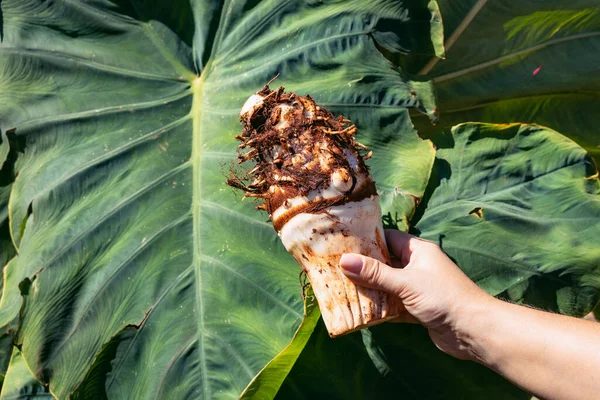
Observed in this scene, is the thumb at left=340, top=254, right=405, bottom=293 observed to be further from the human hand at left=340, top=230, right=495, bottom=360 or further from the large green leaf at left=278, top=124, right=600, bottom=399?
the large green leaf at left=278, top=124, right=600, bottom=399

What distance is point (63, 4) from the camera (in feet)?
5.65

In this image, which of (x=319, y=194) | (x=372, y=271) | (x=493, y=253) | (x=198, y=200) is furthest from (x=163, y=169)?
(x=493, y=253)

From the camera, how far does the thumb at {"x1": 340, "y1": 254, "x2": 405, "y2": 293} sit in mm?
1216

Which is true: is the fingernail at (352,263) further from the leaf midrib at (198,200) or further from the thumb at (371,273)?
the leaf midrib at (198,200)

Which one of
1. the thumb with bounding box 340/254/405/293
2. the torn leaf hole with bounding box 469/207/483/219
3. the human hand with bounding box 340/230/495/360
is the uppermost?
the thumb with bounding box 340/254/405/293

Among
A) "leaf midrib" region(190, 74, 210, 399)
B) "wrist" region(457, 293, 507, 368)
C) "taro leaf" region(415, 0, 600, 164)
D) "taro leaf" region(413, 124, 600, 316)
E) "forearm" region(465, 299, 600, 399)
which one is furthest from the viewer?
"taro leaf" region(415, 0, 600, 164)

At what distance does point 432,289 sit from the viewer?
4.11 ft

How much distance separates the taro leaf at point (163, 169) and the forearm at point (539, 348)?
36 cm

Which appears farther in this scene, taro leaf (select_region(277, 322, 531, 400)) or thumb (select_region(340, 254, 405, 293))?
taro leaf (select_region(277, 322, 531, 400))

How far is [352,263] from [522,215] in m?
0.64

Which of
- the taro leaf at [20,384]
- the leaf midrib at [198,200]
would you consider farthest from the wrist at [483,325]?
the taro leaf at [20,384]

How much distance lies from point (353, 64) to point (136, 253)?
75 cm

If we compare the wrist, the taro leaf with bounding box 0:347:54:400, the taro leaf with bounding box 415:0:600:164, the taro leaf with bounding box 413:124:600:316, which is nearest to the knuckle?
the wrist

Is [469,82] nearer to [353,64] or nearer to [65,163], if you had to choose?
[353,64]
